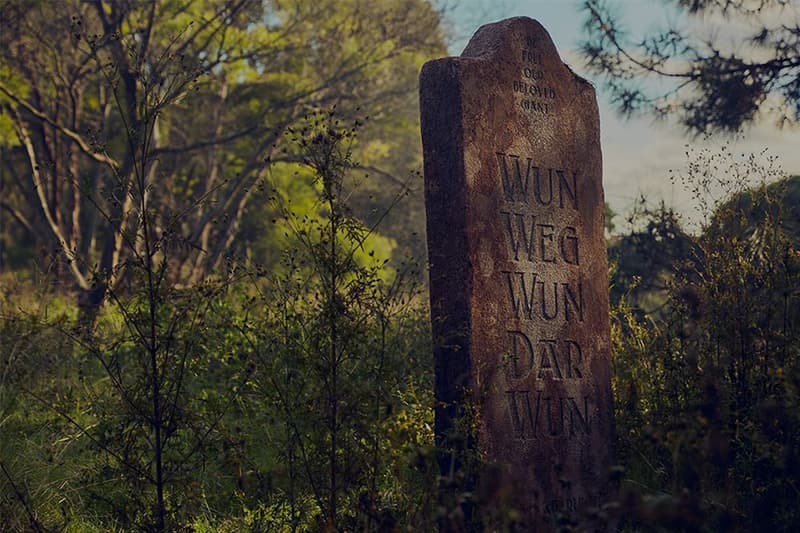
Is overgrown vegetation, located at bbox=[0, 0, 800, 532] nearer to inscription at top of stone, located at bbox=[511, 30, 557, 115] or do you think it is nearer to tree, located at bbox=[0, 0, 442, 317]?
inscription at top of stone, located at bbox=[511, 30, 557, 115]

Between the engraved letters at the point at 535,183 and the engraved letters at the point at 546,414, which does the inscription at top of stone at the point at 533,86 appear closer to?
the engraved letters at the point at 535,183

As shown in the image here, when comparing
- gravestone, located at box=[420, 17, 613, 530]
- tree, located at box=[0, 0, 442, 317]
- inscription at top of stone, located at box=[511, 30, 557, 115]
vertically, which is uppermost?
tree, located at box=[0, 0, 442, 317]

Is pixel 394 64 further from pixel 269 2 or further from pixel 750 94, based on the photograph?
pixel 750 94

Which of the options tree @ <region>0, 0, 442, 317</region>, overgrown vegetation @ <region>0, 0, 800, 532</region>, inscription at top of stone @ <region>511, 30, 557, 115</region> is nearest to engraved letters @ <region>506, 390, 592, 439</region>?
overgrown vegetation @ <region>0, 0, 800, 532</region>

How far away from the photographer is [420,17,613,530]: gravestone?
211 inches

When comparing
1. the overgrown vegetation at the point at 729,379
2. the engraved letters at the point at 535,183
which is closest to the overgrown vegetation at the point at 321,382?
the overgrown vegetation at the point at 729,379

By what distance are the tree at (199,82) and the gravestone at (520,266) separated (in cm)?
881

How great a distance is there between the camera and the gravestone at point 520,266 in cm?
535

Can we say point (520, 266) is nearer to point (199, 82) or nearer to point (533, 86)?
point (533, 86)

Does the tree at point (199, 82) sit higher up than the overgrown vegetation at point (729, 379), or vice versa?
the tree at point (199, 82)

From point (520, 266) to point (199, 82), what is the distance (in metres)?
9.97

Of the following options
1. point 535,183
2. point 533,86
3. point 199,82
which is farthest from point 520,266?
point 199,82

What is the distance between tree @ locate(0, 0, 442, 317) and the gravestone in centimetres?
881

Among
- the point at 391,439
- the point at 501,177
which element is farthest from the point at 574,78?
the point at 391,439
